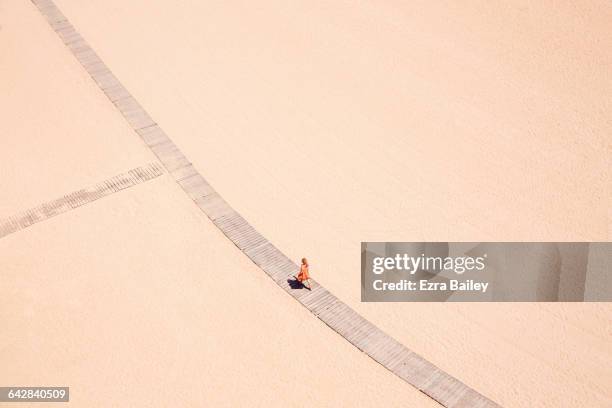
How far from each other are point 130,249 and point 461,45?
524 inches

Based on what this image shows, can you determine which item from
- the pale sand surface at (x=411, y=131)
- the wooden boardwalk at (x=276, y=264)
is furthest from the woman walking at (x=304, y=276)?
the pale sand surface at (x=411, y=131)

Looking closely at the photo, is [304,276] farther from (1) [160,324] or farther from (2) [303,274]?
(1) [160,324]

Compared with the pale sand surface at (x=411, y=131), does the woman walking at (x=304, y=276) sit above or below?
below

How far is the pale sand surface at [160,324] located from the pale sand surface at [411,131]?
150 centimetres

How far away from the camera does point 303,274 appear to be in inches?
619

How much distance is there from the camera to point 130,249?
16969 mm

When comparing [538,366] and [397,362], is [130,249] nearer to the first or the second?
[397,362]

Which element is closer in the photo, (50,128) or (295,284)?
(295,284)

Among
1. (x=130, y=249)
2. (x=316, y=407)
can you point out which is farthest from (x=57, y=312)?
(x=316, y=407)

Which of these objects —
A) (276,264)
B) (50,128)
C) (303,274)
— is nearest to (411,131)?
(276,264)

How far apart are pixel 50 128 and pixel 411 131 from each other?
11.4m

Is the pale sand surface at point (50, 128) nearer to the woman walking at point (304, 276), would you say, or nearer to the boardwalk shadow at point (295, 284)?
the boardwalk shadow at point (295, 284)

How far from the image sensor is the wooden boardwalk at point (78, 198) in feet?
58.5

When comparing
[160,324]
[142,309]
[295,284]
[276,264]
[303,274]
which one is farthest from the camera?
[276,264]
